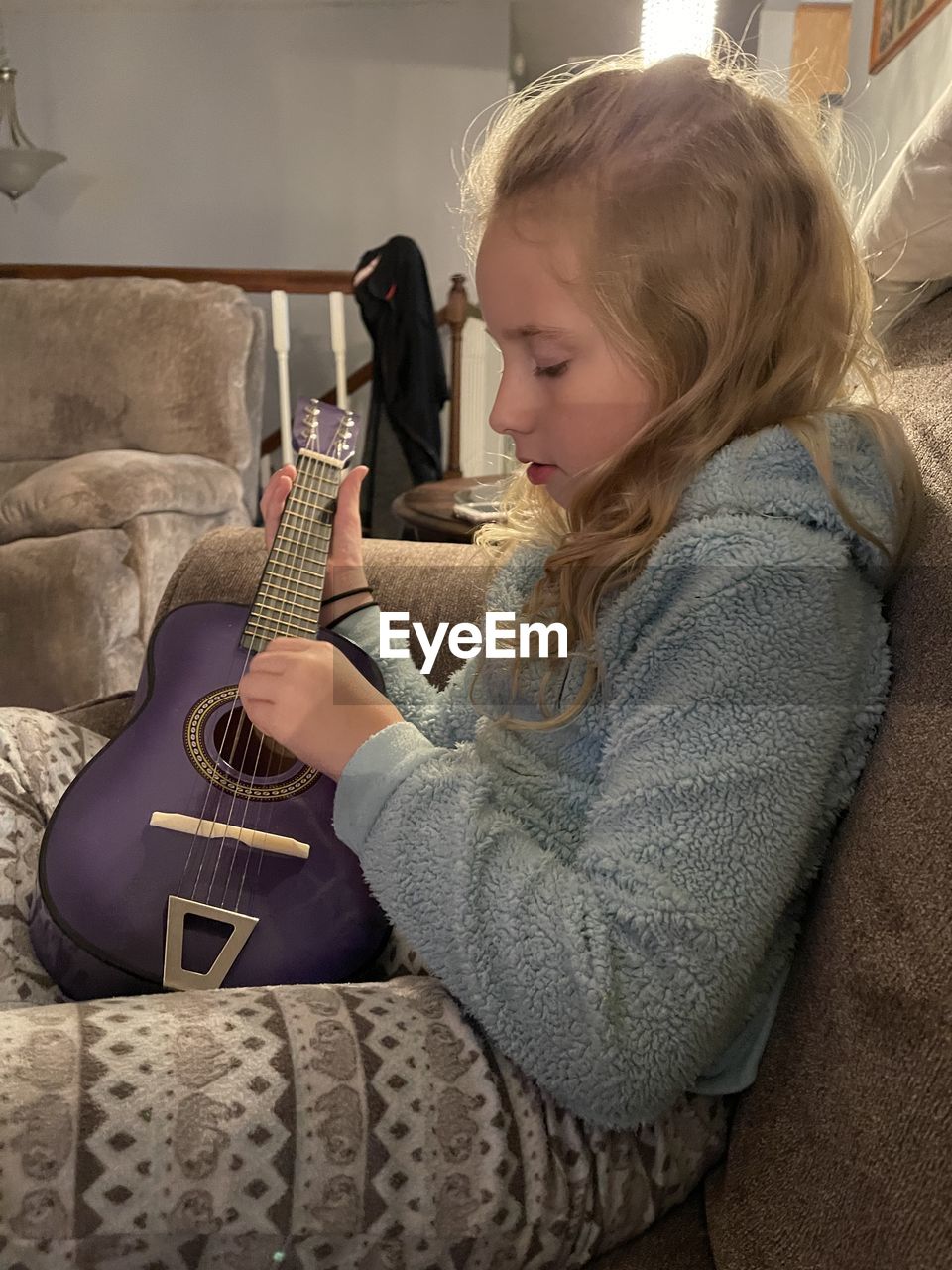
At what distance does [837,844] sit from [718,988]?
0.09 m

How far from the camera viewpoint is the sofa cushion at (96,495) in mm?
1661

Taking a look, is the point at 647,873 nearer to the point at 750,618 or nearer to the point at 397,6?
the point at 750,618

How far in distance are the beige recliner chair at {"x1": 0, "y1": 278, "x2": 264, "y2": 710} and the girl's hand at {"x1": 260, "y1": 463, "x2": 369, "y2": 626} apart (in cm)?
98

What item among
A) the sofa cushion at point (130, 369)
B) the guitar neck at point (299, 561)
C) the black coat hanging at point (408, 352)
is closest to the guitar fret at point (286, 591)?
the guitar neck at point (299, 561)

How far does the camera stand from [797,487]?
17.8 inches

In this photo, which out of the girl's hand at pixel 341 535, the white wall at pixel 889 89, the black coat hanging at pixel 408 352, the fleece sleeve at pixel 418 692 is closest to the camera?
the fleece sleeve at pixel 418 692

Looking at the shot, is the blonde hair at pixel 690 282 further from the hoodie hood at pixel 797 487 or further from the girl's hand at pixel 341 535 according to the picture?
the girl's hand at pixel 341 535

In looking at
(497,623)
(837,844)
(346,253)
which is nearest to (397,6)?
(346,253)

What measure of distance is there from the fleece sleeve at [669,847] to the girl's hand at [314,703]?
0.07 metres

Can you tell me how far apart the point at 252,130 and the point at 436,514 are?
2.47 meters

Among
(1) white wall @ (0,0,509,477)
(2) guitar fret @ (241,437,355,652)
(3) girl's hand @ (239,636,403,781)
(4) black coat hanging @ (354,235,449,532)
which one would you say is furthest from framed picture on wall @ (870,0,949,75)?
(1) white wall @ (0,0,509,477)

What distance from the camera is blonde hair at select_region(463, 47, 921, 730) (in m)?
0.49

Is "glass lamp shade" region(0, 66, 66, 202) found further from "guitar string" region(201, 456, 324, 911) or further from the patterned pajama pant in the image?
the patterned pajama pant

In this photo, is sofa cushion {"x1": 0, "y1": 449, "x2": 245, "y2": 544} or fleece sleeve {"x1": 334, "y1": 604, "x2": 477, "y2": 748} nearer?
fleece sleeve {"x1": 334, "y1": 604, "x2": 477, "y2": 748}
